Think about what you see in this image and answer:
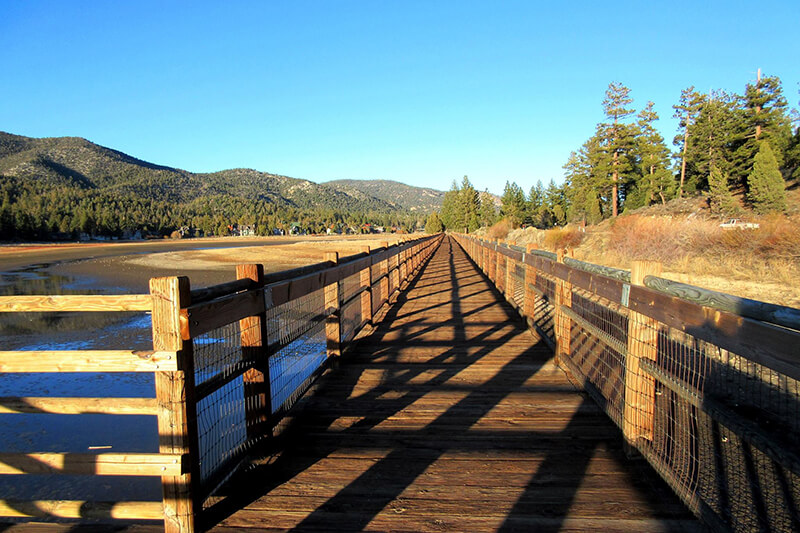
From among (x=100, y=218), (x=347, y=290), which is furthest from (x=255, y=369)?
(x=100, y=218)

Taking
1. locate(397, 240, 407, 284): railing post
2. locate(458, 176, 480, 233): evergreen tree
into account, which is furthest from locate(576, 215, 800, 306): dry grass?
locate(458, 176, 480, 233): evergreen tree

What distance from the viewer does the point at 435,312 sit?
8.57 meters

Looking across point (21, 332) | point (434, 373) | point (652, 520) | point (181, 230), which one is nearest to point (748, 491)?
point (652, 520)

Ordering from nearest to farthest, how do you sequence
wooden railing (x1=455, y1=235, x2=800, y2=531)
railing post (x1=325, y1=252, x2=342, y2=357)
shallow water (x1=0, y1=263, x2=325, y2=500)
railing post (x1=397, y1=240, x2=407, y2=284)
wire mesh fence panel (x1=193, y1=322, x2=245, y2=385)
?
wooden railing (x1=455, y1=235, x2=800, y2=531)
wire mesh fence panel (x1=193, y1=322, x2=245, y2=385)
shallow water (x1=0, y1=263, x2=325, y2=500)
railing post (x1=325, y1=252, x2=342, y2=357)
railing post (x1=397, y1=240, x2=407, y2=284)

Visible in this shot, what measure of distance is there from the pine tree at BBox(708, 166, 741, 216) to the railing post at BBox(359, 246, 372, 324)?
41.1 m

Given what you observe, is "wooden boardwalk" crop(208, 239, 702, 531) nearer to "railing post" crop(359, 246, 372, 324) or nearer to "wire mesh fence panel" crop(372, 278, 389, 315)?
"railing post" crop(359, 246, 372, 324)

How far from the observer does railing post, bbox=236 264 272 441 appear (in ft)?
9.73

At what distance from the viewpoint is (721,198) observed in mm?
40406

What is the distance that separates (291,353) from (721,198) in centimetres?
4510

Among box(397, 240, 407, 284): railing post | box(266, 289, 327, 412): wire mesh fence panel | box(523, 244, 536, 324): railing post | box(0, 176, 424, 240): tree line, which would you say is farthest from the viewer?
box(0, 176, 424, 240): tree line

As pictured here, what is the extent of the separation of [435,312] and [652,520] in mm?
6316

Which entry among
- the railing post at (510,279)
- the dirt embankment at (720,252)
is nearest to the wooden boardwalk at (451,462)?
the railing post at (510,279)

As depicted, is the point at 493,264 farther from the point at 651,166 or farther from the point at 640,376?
the point at 651,166

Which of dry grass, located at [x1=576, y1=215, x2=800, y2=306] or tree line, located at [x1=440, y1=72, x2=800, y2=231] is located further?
tree line, located at [x1=440, y1=72, x2=800, y2=231]
